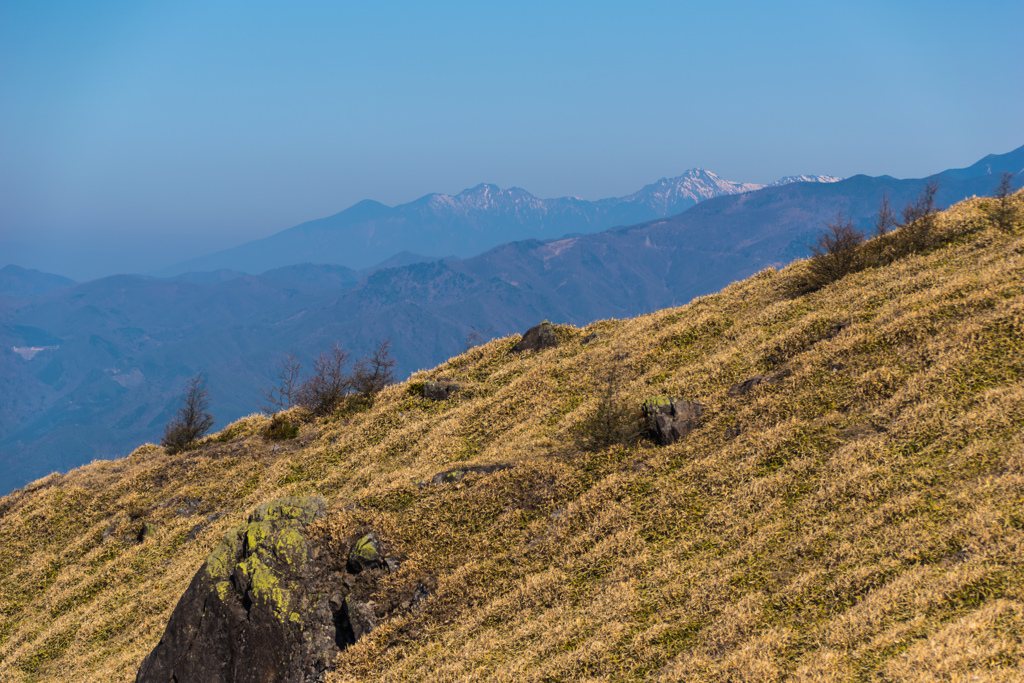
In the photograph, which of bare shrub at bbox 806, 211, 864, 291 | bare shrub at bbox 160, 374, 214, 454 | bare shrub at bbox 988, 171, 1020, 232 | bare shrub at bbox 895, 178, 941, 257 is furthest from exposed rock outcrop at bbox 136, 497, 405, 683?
bare shrub at bbox 988, 171, 1020, 232

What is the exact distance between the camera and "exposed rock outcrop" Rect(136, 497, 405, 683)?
1300 cm

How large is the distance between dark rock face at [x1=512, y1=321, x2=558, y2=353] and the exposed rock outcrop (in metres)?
16.5

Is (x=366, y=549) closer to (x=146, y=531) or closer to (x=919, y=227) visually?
(x=146, y=531)

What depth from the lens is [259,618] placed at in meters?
13.2

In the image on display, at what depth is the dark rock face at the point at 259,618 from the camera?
13.0 m

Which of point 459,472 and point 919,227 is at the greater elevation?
point 919,227

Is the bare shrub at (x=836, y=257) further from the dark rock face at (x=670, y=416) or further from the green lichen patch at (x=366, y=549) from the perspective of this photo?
the green lichen patch at (x=366, y=549)

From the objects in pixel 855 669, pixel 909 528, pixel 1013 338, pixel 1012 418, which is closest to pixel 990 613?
pixel 855 669

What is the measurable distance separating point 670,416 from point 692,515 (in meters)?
4.33

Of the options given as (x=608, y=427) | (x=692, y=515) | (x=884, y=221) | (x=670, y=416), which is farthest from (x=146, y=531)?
(x=884, y=221)

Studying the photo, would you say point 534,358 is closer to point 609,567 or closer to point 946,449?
point 609,567

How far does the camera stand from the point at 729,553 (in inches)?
446

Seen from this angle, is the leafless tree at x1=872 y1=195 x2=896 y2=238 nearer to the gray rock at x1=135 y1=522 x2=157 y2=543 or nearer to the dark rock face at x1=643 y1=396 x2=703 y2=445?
the dark rock face at x1=643 y1=396 x2=703 y2=445

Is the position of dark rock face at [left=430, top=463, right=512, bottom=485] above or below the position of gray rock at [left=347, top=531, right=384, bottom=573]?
above
